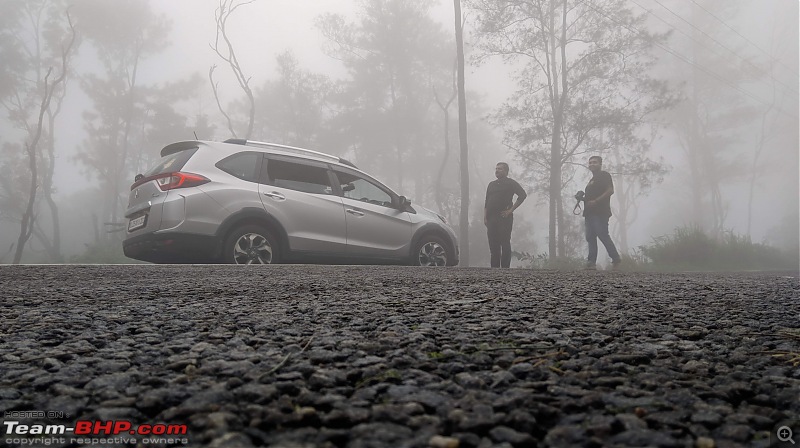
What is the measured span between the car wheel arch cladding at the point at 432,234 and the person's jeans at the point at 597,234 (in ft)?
8.48

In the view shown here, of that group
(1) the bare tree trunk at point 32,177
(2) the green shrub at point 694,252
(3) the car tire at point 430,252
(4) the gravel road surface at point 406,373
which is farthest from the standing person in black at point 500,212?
(1) the bare tree trunk at point 32,177

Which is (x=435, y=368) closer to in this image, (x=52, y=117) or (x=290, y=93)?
(x=290, y=93)

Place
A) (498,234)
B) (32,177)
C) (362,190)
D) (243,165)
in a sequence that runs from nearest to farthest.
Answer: (243,165) < (362,190) < (498,234) < (32,177)

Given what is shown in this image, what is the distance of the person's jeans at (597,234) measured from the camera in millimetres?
9594

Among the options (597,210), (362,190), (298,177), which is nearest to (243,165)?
(298,177)

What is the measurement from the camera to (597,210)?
32.0 ft

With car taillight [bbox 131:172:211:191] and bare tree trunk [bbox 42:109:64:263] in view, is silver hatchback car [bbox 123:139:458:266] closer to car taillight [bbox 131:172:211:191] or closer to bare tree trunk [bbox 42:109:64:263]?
car taillight [bbox 131:172:211:191]

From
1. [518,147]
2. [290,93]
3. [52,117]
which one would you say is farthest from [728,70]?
[52,117]

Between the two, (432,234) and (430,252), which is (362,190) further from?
(430,252)

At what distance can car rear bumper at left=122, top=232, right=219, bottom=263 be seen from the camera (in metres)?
6.72

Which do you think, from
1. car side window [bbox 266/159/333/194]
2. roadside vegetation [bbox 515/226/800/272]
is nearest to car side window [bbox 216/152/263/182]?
car side window [bbox 266/159/333/194]

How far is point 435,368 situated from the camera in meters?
1.44

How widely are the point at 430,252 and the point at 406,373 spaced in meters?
7.83

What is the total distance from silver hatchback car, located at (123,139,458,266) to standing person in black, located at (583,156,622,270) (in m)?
3.09
